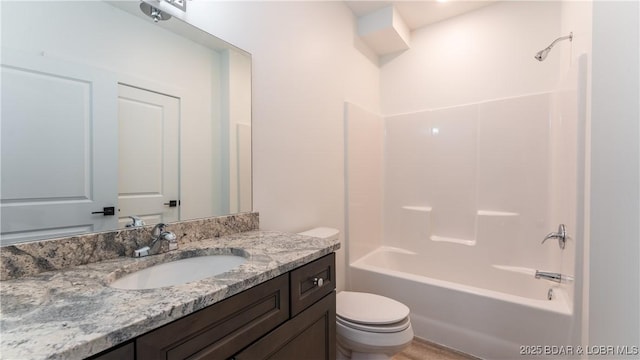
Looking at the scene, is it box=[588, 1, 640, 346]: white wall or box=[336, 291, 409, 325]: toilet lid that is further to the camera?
box=[336, 291, 409, 325]: toilet lid

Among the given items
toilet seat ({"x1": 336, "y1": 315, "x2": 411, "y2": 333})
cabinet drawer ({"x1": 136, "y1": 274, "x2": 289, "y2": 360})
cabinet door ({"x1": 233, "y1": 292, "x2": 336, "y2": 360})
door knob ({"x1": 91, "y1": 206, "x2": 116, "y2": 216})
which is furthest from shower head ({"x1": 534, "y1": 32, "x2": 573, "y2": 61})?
door knob ({"x1": 91, "y1": 206, "x2": 116, "y2": 216})

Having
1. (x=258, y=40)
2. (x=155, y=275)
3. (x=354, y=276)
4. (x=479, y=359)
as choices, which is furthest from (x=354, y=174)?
(x=155, y=275)

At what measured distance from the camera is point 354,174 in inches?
93.2

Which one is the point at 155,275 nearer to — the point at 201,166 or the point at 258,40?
the point at 201,166

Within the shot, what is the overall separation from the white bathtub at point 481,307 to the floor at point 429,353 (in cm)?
4

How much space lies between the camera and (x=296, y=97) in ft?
5.80

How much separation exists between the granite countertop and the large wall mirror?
0.18m

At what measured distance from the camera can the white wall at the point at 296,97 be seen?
1474 millimetres

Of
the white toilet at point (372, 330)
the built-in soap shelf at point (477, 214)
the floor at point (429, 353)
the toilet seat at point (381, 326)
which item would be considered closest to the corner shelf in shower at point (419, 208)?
the built-in soap shelf at point (477, 214)

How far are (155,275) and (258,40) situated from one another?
1235 mm

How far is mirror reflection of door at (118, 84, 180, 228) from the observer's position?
0.99 metres

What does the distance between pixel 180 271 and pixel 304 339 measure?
511 mm

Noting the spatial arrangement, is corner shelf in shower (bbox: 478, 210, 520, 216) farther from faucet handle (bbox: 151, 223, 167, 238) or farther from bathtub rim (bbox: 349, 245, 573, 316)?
faucet handle (bbox: 151, 223, 167, 238)

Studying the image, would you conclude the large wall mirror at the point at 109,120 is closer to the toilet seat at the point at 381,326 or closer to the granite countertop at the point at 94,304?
the granite countertop at the point at 94,304
